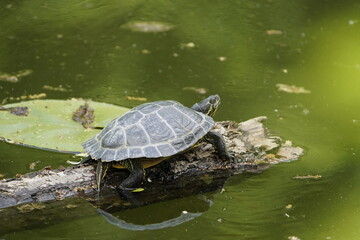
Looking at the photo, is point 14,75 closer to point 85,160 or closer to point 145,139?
point 85,160

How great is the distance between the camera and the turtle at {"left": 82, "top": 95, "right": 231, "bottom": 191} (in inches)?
139

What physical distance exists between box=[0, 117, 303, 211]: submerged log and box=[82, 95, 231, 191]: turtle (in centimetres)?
8

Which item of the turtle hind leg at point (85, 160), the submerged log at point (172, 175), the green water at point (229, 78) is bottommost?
the green water at point (229, 78)

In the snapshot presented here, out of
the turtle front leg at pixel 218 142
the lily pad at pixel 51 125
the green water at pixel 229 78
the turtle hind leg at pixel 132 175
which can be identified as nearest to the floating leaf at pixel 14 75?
the green water at pixel 229 78

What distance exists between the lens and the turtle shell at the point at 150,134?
3.52 metres

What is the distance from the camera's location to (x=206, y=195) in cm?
369

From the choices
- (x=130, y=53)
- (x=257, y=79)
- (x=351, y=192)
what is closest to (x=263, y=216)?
(x=351, y=192)

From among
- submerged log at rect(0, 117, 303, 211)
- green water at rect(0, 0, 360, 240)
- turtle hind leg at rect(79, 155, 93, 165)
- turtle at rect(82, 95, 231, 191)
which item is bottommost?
green water at rect(0, 0, 360, 240)

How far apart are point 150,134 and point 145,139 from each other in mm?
52

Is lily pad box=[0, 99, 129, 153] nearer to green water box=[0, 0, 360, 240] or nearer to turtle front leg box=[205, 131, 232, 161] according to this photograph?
green water box=[0, 0, 360, 240]

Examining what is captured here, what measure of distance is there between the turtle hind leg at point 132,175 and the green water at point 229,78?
0.66 feet

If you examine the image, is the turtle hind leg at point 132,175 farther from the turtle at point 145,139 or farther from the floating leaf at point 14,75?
the floating leaf at point 14,75

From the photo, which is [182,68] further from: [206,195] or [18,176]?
[18,176]

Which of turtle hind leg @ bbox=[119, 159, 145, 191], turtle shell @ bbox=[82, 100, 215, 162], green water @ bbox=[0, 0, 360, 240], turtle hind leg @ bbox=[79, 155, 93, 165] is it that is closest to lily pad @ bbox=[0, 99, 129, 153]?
green water @ bbox=[0, 0, 360, 240]
